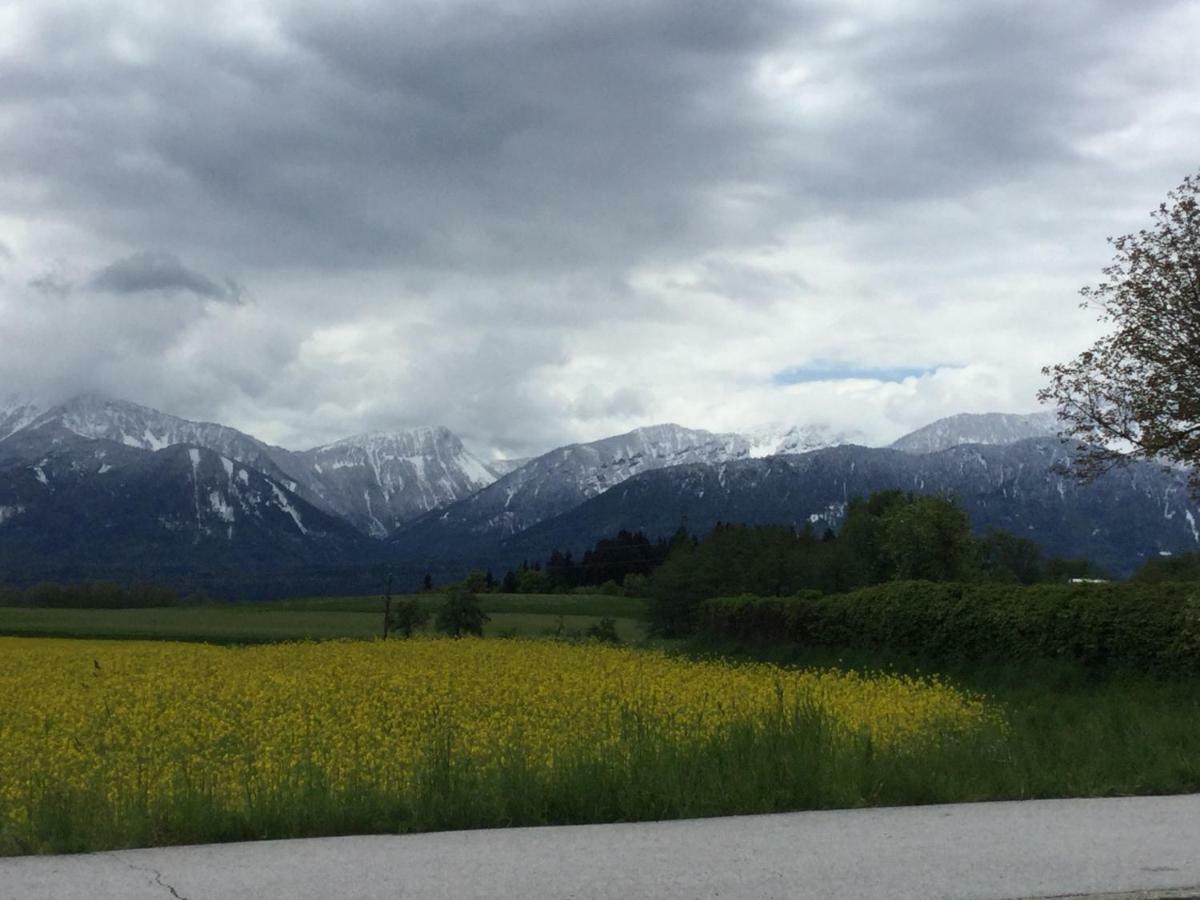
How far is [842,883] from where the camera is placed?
726cm

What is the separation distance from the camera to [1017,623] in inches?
1177

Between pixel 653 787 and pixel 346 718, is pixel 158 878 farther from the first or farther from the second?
pixel 346 718

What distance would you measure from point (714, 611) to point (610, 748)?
49.2 meters

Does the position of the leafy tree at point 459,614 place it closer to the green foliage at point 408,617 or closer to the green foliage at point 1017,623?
the green foliage at point 408,617

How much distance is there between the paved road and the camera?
7102 mm

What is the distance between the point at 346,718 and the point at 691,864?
967 centimetres

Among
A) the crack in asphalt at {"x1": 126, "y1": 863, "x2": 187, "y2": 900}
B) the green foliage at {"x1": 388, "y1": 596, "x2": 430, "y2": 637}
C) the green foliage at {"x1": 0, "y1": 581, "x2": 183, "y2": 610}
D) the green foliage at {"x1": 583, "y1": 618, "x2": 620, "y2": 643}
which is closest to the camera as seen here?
the crack in asphalt at {"x1": 126, "y1": 863, "x2": 187, "y2": 900}

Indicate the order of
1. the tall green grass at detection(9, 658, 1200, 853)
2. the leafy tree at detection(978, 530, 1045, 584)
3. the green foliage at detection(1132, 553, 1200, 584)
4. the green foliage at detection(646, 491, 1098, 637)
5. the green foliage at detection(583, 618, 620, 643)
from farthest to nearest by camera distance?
1. the leafy tree at detection(978, 530, 1045, 584)
2. the green foliage at detection(1132, 553, 1200, 584)
3. the green foliage at detection(646, 491, 1098, 637)
4. the green foliage at detection(583, 618, 620, 643)
5. the tall green grass at detection(9, 658, 1200, 853)

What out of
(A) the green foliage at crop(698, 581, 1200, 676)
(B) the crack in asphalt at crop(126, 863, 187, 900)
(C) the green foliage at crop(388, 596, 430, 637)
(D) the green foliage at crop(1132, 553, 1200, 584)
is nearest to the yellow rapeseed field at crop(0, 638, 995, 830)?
(B) the crack in asphalt at crop(126, 863, 187, 900)

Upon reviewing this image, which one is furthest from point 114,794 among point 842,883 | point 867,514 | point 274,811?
point 867,514

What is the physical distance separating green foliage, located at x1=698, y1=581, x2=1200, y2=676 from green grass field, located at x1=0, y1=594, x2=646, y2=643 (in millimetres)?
19326

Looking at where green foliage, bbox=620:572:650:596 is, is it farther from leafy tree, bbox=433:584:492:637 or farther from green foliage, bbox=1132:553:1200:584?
leafy tree, bbox=433:584:492:637

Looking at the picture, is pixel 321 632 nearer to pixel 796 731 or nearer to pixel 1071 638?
pixel 1071 638

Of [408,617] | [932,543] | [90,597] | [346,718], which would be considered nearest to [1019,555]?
[932,543]
